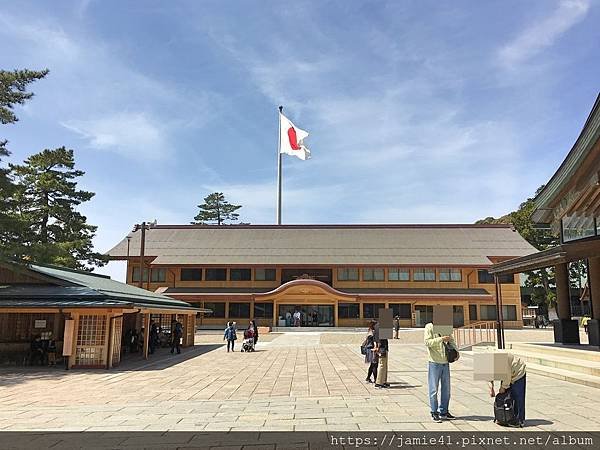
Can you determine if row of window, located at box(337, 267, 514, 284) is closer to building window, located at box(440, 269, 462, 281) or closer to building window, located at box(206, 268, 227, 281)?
building window, located at box(440, 269, 462, 281)

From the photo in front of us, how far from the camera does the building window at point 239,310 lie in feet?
135

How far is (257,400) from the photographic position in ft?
32.4

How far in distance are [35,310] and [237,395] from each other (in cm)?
955

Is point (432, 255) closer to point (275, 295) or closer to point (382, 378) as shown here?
point (275, 295)

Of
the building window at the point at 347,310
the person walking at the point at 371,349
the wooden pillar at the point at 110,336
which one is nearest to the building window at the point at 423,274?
the building window at the point at 347,310

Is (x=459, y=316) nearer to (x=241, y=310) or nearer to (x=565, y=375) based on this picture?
(x=241, y=310)

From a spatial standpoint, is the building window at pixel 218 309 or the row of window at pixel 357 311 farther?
the building window at pixel 218 309

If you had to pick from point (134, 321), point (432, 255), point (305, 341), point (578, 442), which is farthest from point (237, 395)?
point (432, 255)

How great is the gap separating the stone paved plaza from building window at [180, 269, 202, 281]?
2719 centimetres

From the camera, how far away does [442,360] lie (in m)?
Result: 7.38

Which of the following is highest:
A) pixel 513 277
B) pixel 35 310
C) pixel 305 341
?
pixel 513 277

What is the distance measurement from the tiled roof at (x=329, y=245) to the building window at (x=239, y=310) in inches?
146

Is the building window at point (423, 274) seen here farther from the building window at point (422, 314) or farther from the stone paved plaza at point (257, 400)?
the stone paved plaza at point (257, 400)

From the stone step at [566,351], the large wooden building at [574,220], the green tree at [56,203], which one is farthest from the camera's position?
the green tree at [56,203]
